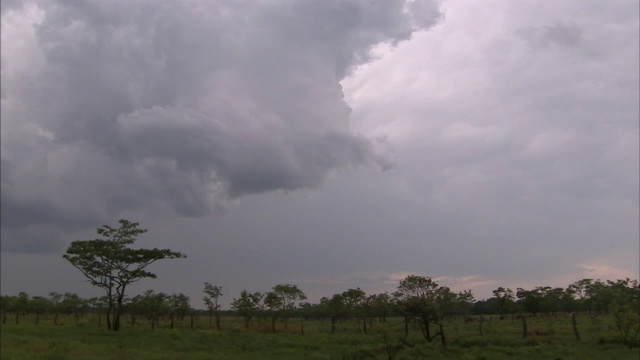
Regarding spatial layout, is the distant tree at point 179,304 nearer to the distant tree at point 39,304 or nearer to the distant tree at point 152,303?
the distant tree at point 152,303

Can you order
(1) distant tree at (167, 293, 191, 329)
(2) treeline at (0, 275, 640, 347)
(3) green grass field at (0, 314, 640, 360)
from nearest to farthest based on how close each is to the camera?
(3) green grass field at (0, 314, 640, 360), (2) treeline at (0, 275, 640, 347), (1) distant tree at (167, 293, 191, 329)

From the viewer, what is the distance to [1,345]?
31.5 metres

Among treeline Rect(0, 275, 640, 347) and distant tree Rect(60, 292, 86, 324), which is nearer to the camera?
treeline Rect(0, 275, 640, 347)

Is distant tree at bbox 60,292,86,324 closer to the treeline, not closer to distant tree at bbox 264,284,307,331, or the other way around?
the treeline

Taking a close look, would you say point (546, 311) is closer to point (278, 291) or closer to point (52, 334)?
point (278, 291)

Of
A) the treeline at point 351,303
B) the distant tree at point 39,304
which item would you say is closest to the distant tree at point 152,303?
the treeline at point 351,303

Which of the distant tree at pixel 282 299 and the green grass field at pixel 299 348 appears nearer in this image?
the green grass field at pixel 299 348

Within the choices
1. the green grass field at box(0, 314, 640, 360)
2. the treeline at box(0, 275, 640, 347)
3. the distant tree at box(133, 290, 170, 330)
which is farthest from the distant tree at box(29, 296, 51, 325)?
the green grass field at box(0, 314, 640, 360)

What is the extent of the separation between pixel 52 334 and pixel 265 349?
18.9 meters

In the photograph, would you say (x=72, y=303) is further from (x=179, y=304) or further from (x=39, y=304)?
(x=179, y=304)

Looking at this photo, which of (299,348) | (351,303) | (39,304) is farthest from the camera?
(39,304)

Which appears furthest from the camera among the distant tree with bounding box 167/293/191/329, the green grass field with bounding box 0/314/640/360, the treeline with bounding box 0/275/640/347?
the distant tree with bounding box 167/293/191/329

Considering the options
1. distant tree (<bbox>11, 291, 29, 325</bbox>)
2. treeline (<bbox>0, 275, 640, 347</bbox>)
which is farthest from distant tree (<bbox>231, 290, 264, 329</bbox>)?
distant tree (<bbox>11, 291, 29, 325</bbox>)

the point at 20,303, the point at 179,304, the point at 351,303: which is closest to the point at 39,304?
the point at 20,303
